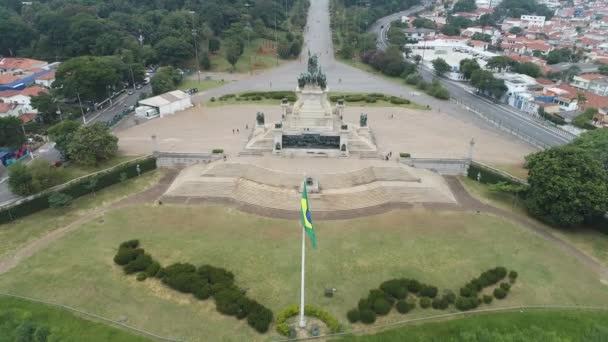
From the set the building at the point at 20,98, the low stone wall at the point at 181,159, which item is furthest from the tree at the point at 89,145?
the building at the point at 20,98

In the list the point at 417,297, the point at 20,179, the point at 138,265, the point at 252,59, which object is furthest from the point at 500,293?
the point at 252,59

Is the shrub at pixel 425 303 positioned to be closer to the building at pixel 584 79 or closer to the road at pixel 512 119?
the road at pixel 512 119

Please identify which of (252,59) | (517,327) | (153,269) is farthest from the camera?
(252,59)

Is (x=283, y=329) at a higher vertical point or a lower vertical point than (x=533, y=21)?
lower

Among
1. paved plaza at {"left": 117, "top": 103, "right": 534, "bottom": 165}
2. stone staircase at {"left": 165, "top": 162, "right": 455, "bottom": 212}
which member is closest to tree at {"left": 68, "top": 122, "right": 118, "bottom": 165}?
paved plaza at {"left": 117, "top": 103, "right": 534, "bottom": 165}

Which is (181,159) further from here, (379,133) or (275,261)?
(379,133)

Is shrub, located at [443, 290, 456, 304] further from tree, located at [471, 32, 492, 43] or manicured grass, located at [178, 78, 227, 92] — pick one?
tree, located at [471, 32, 492, 43]

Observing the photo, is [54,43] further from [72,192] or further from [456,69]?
[456,69]
